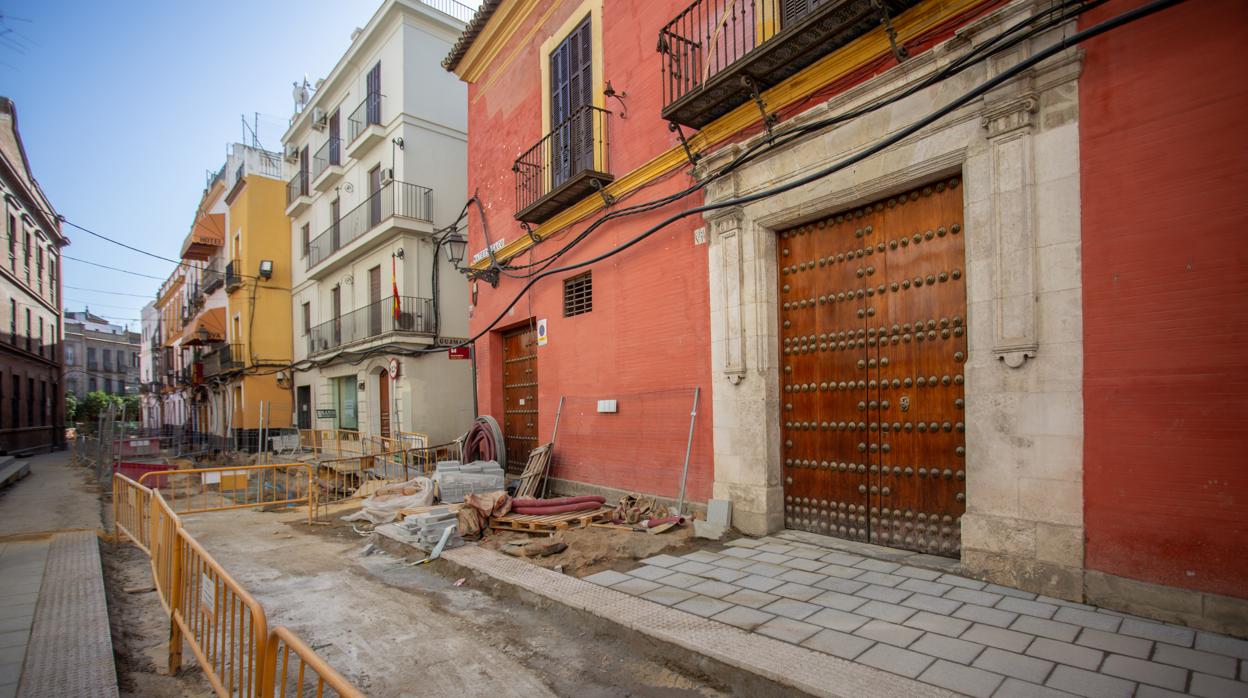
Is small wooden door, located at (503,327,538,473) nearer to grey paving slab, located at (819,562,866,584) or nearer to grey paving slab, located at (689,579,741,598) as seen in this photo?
grey paving slab, located at (689,579,741,598)

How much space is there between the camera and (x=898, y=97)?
14.8 feet

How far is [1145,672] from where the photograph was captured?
2.83 metres

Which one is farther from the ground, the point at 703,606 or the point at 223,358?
the point at 223,358

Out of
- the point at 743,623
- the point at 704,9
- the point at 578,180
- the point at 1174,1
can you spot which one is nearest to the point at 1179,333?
the point at 1174,1

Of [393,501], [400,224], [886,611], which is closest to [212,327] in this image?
[400,224]

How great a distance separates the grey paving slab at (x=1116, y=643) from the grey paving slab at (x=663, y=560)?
113 inches

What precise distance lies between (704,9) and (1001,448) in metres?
5.57

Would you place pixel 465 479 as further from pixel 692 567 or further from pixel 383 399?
pixel 383 399

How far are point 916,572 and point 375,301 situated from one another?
17220 mm

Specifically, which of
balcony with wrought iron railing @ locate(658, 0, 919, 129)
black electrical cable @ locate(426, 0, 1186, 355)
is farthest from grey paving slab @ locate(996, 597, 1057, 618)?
balcony with wrought iron railing @ locate(658, 0, 919, 129)

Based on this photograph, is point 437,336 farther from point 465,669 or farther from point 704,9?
point 465,669

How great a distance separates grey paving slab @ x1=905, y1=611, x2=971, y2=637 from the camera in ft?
11.2

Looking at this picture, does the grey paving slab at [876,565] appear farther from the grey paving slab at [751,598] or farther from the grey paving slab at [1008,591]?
the grey paving slab at [751,598]

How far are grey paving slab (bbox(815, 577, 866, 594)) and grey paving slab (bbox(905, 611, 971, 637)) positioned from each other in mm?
572
